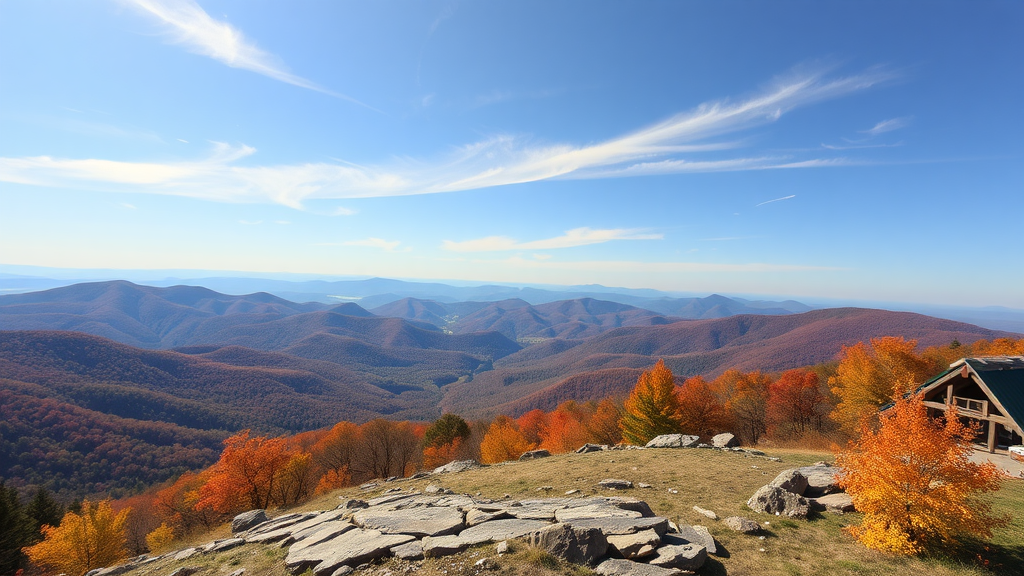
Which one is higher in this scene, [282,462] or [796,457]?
[796,457]

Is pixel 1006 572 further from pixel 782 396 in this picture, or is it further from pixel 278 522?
pixel 782 396

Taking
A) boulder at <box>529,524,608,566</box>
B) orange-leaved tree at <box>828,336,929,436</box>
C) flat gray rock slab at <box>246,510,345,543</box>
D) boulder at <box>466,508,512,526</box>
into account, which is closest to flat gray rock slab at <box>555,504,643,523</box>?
boulder at <box>466,508,512,526</box>

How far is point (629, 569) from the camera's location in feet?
28.4

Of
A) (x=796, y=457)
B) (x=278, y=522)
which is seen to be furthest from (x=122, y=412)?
(x=796, y=457)

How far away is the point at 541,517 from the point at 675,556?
175 inches

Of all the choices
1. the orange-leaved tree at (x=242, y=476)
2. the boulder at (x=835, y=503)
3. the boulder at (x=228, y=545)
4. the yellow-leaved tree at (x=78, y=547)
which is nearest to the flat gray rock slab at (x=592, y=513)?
the boulder at (x=835, y=503)

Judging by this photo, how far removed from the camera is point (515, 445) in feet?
190

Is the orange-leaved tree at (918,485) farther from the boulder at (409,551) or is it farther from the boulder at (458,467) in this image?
the boulder at (458,467)

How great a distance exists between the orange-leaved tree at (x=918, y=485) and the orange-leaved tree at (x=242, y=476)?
4096 centimetres

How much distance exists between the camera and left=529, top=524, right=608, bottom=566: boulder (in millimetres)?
9125

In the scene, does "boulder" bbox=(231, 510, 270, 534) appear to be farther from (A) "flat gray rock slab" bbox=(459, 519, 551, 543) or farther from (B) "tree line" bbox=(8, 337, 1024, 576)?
(A) "flat gray rock slab" bbox=(459, 519, 551, 543)

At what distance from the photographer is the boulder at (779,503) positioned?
13.3 metres

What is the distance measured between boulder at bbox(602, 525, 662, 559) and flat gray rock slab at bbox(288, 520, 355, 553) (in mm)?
9541

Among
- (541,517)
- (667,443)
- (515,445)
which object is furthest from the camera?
(515,445)
